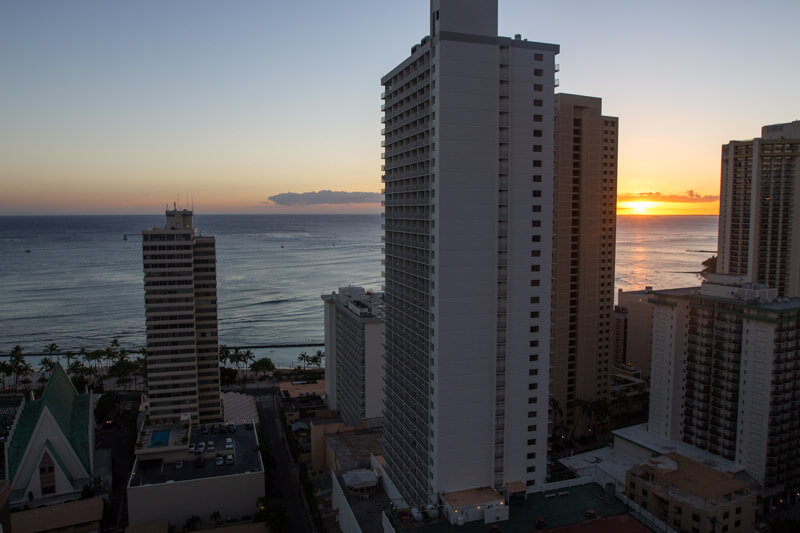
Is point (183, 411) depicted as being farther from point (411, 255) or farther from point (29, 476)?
point (411, 255)

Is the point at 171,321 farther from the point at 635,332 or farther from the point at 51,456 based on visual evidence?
the point at 635,332

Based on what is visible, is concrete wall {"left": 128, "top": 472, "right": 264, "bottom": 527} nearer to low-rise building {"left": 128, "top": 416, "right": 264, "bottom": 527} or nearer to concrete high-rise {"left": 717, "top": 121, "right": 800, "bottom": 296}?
low-rise building {"left": 128, "top": 416, "right": 264, "bottom": 527}

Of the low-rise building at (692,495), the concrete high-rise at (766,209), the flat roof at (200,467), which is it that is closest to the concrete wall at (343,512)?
the flat roof at (200,467)

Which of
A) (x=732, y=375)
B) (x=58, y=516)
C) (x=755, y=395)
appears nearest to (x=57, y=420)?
(x=58, y=516)

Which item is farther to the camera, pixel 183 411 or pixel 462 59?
pixel 183 411

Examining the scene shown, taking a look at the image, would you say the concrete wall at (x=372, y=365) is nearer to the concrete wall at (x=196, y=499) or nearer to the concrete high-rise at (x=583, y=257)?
the concrete wall at (x=196, y=499)

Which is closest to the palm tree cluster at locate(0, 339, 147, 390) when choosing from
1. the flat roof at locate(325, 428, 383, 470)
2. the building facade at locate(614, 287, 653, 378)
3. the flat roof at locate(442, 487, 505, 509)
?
the flat roof at locate(325, 428, 383, 470)

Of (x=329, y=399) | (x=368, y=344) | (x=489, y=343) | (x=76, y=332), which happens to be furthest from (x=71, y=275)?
(x=489, y=343)

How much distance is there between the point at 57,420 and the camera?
52281 mm

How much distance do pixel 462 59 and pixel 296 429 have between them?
47464mm

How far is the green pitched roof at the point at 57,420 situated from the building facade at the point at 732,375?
54.3 m

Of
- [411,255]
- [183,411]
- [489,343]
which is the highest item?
[411,255]

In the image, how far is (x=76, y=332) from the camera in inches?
4688

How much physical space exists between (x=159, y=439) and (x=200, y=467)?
→ 5736 millimetres
